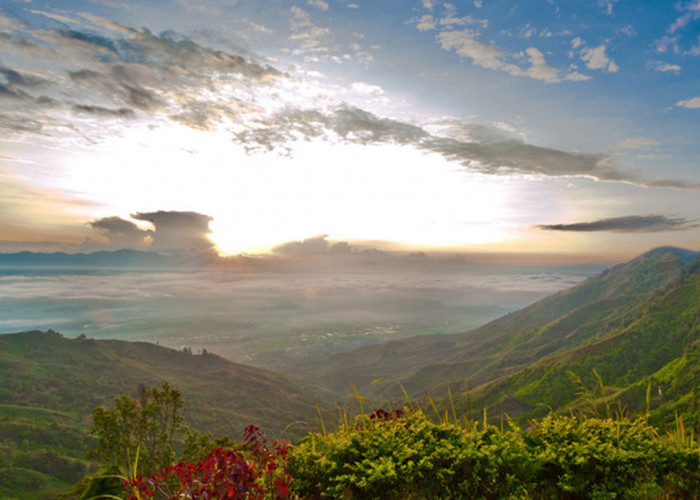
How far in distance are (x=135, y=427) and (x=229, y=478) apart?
38419 millimetres

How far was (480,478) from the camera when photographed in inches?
234

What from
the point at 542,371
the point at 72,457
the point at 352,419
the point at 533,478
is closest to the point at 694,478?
the point at 533,478

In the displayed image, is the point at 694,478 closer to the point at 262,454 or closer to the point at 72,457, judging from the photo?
the point at 262,454

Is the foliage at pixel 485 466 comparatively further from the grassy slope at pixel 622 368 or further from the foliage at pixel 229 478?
the grassy slope at pixel 622 368

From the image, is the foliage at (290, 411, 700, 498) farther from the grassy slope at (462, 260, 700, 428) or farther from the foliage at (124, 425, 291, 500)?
the grassy slope at (462, 260, 700, 428)

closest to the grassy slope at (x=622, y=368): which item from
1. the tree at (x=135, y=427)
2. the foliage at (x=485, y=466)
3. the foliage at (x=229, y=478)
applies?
the tree at (x=135, y=427)

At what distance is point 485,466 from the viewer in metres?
6.03

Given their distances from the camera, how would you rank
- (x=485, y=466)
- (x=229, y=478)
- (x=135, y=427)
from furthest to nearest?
(x=135, y=427), (x=485, y=466), (x=229, y=478)

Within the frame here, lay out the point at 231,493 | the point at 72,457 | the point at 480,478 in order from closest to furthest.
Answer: the point at 231,493, the point at 480,478, the point at 72,457

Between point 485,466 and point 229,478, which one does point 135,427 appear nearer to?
point 229,478

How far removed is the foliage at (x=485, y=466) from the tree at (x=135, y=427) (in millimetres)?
32526

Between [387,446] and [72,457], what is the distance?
618ft

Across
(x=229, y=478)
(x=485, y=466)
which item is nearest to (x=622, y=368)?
(x=485, y=466)

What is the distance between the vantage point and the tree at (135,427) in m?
33.4
